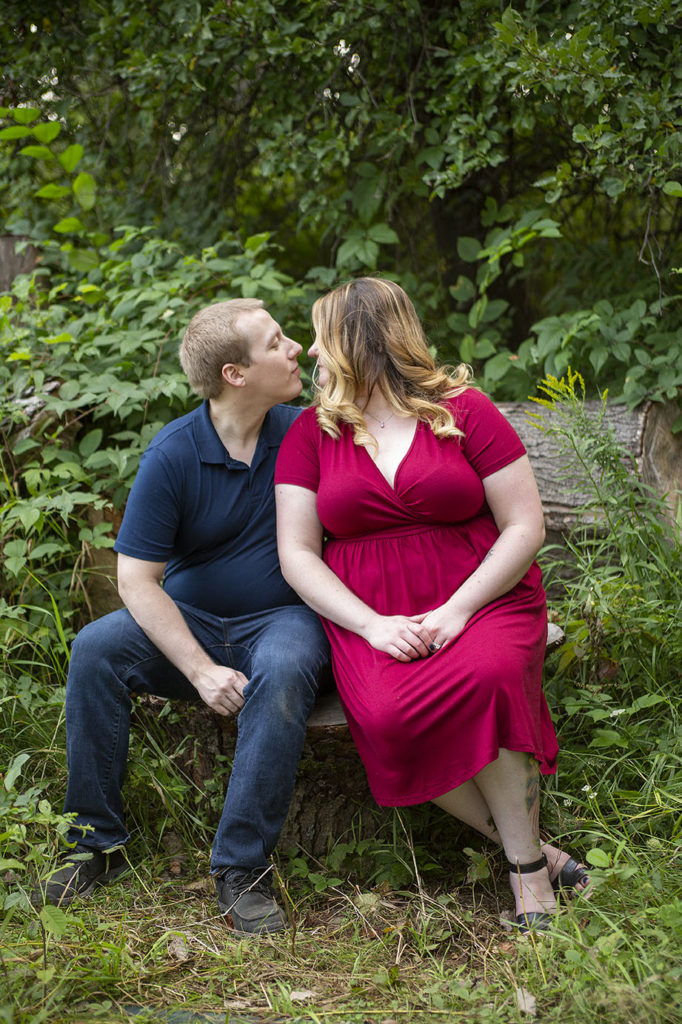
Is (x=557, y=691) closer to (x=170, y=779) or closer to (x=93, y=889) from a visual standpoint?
(x=170, y=779)

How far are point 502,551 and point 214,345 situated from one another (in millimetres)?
1022

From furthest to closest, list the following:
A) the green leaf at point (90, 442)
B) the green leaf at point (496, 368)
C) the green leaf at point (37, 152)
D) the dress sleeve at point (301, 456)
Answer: the green leaf at point (37, 152)
the green leaf at point (496, 368)
the green leaf at point (90, 442)
the dress sleeve at point (301, 456)

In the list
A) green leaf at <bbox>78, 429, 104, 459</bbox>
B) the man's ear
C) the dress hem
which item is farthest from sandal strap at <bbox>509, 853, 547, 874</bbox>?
green leaf at <bbox>78, 429, 104, 459</bbox>

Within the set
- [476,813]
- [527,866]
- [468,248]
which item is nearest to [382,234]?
[468,248]

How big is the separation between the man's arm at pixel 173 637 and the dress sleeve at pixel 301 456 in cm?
46

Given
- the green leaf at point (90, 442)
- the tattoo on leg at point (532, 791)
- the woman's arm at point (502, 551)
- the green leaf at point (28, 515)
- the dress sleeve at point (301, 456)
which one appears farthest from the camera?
the green leaf at point (90, 442)

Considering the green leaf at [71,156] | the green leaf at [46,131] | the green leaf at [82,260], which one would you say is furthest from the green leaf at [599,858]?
the green leaf at [46,131]

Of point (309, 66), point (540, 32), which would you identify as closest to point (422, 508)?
point (540, 32)

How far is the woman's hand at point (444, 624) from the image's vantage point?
7.58 feet

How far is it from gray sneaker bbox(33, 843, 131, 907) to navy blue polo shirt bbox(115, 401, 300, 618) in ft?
2.44

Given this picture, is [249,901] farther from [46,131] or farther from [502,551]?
[46,131]

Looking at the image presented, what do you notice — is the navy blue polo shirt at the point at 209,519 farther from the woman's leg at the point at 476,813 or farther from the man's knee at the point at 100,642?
the woman's leg at the point at 476,813

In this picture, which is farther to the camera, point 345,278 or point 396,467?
point 345,278

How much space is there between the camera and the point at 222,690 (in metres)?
2.41
